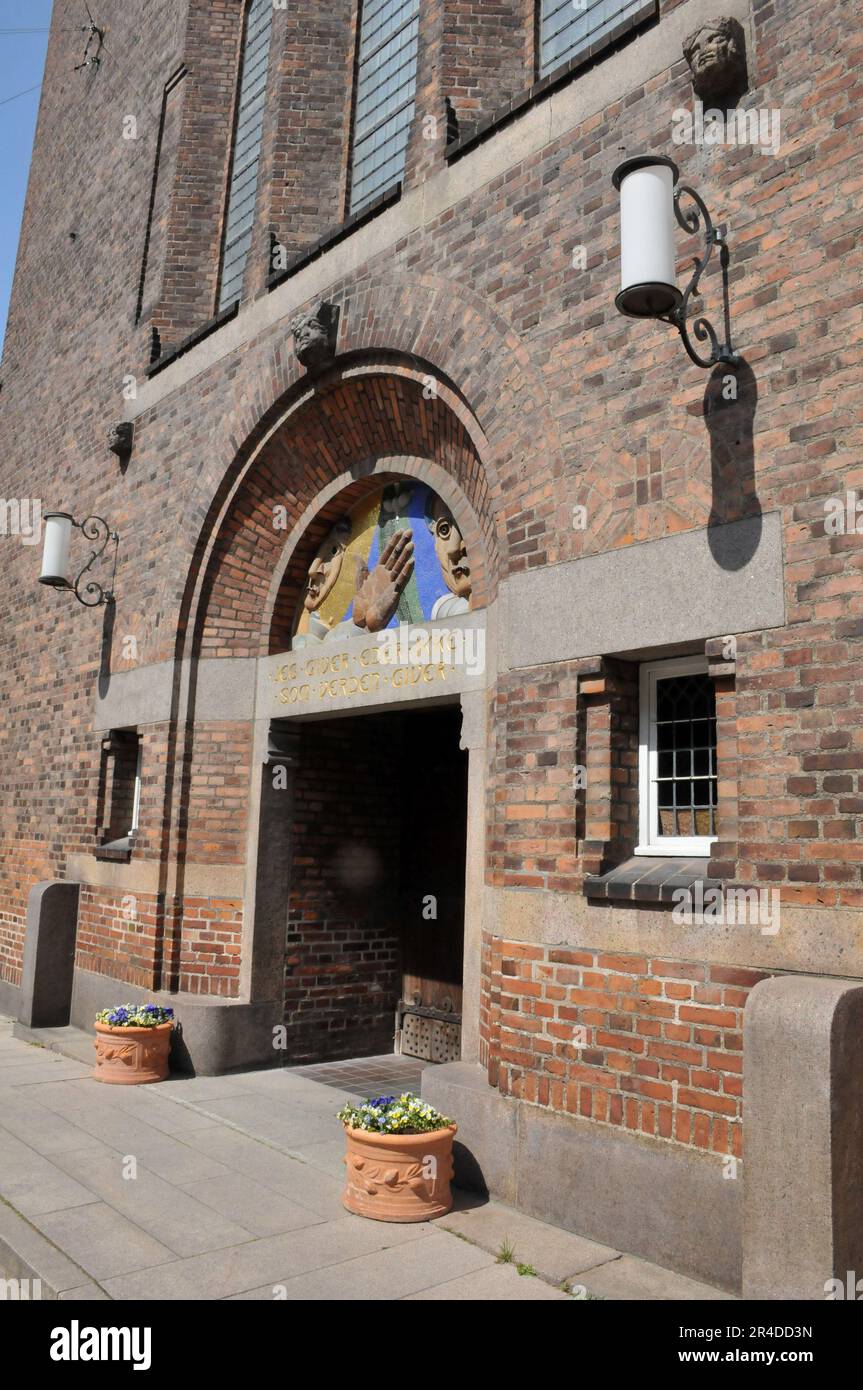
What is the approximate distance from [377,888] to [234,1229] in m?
4.28

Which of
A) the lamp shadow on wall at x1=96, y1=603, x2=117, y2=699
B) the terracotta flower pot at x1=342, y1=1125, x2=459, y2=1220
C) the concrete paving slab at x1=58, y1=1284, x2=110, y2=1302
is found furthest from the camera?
the lamp shadow on wall at x1=96, y1=603, x2=117, y2=699

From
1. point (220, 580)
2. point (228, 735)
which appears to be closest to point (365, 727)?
point (228, 735)

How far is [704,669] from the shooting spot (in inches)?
196

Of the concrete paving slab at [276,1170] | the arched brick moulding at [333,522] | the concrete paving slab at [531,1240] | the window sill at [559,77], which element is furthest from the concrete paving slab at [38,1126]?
the window sill at [559,77]

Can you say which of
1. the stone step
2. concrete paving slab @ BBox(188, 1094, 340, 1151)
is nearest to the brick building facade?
the stone step

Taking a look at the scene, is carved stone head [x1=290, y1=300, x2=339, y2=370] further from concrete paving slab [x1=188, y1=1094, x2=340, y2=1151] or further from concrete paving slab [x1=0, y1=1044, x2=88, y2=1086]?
concrete paving slab [x1=0, y1=1044, x2=88, y2=1086]

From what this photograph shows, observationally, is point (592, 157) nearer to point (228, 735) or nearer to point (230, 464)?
point (230, 464)

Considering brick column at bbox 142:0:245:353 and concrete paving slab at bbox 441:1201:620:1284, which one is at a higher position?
brick column at bbox 142:0:245:353

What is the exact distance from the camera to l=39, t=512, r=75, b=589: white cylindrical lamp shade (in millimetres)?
9531

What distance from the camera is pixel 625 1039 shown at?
4723 millimetres

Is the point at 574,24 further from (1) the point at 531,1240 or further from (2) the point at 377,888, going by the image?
(1) the point at 531,1240

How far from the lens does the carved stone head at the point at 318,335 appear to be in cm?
743

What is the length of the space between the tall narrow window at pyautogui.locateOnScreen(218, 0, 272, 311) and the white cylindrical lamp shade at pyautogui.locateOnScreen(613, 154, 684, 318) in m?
6.29

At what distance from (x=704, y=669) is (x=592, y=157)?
2843 millimetres
